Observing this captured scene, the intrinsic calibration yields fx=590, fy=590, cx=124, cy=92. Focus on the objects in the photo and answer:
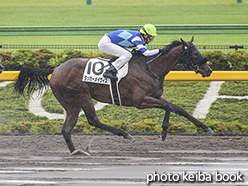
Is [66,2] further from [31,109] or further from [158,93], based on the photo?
[158,93]

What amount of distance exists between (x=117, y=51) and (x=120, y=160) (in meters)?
1.60

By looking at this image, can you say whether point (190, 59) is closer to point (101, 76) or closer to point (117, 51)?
point (117, 51)

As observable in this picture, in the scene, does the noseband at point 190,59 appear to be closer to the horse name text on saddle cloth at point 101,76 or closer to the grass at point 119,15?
the horse name text on saddle cloth at point 101,76

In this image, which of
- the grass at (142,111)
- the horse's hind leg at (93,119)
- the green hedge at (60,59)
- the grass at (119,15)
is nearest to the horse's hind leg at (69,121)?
the horse's hind leg at (93,119)

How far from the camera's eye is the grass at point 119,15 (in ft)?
50.5

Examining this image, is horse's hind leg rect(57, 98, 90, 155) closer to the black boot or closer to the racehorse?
the racehorse

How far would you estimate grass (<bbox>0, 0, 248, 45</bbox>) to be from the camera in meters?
15.4

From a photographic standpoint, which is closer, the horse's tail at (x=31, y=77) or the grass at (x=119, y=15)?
the horse's tail at (x=31, y=77)

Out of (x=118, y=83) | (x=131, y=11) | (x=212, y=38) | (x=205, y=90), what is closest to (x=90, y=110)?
(x=118, y=83)

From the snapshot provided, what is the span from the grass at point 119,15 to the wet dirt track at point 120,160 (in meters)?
6.21

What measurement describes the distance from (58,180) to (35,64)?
5.18 metres

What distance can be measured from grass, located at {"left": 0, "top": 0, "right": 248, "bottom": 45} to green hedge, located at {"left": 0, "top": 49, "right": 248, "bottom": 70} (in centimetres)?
330


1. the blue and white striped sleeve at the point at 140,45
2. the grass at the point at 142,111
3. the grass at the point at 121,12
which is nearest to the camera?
the blue and white striped sleeve at the point at 140,45

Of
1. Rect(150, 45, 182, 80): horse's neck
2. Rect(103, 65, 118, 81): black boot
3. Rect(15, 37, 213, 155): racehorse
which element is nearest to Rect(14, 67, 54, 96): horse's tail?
Rect(15, 37, 213, 155): racehorse
